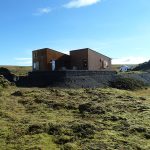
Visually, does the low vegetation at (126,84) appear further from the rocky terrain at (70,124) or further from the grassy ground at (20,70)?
the grassy ground at (20,70)

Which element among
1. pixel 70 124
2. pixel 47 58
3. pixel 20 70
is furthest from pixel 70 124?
pixel 20 70

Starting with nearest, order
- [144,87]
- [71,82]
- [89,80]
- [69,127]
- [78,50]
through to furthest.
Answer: [69,127]
[71,82]
[89,80]
[144,87]
[78,50]

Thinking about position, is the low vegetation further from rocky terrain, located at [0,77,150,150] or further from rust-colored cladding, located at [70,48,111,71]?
rocky terrain, located at [0,77,150,150]

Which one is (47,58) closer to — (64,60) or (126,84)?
(64,60)

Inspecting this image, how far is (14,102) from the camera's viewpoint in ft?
79.5

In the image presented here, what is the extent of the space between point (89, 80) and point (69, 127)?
21.4m

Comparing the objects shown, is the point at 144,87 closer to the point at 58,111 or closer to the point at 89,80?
the point at 89,80

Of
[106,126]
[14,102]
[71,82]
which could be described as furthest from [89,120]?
[71,82]

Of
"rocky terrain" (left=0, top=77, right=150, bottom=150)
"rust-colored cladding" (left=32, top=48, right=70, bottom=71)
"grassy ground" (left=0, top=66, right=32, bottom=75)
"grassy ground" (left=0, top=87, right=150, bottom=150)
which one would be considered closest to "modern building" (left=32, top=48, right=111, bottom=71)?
"rust-colored cladding" (left=32, top=48, right=70, bottom=71)

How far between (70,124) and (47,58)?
31.2m

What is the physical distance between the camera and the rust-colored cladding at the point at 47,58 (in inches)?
1885

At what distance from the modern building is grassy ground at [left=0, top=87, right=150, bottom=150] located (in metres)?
21.9

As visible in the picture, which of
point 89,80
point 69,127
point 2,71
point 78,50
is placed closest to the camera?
point 69,127

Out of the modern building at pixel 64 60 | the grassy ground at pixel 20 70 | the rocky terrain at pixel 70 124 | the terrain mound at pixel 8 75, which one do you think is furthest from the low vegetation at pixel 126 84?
the grassy ground at pixel 20 70
